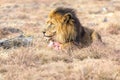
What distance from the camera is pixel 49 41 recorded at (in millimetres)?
10188

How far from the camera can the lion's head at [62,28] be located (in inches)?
396

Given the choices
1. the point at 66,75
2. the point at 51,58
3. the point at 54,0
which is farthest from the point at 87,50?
the point at 54,0

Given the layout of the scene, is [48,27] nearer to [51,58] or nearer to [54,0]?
[51,58]

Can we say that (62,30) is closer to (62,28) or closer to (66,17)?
(62,28)

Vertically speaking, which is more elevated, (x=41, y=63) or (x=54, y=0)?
(x=41, y=63)

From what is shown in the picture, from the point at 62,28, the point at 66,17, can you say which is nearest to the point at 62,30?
the point at 62,28

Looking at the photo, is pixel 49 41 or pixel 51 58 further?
pixel 49 41

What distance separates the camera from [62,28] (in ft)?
33.1

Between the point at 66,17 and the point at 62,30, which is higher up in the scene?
the point at 66,17

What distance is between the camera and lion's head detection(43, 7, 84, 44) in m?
10.1

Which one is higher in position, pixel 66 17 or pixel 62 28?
pixel 66 17

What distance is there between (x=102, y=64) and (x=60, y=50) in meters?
2.09

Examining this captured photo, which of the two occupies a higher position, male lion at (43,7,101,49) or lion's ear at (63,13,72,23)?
lion's ear at (63,13,72,23)

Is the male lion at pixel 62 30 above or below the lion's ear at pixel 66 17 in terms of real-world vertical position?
below
